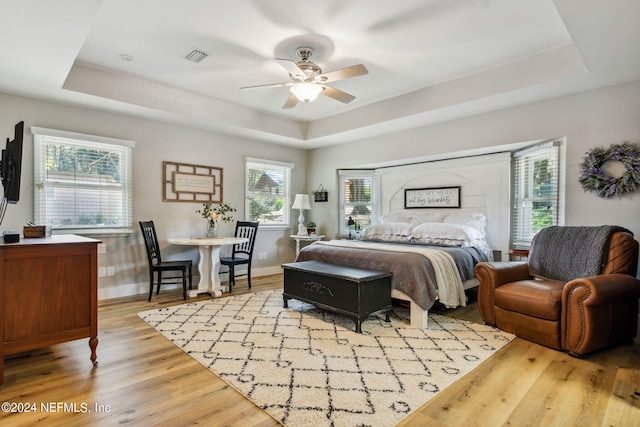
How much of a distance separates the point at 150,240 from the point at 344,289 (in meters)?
2.63

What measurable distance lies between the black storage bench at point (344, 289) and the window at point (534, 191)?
2257mm

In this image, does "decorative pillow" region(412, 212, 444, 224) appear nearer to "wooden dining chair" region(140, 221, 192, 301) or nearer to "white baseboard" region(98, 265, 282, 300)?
"wooden dining chair" region(140, 221, 192, 301)

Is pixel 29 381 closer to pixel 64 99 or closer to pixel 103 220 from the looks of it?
pixel 103 220

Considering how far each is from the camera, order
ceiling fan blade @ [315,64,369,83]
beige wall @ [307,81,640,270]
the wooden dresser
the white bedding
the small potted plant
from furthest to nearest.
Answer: the small potted plant, beige wall @ [307,81,640,270], the white bedding, ceiling fan blade @ [315,64,369,83], the wooden dresser

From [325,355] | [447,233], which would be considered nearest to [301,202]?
[447,233]

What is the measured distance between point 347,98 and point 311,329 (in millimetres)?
2287

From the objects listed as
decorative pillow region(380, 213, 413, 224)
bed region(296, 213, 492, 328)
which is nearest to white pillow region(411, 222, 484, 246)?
bed region(296, 213, 492, 328)

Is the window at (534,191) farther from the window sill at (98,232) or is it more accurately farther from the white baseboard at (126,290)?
the window sill at (98,232)

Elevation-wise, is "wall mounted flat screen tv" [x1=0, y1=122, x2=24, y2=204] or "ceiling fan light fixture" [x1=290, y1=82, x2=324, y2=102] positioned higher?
"ceiling fan light fixture" [x1=290, y1=82, x2=324, y2=102]

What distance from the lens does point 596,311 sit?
2543 millimetres

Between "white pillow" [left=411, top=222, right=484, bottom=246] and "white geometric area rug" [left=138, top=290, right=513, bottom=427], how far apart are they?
1077 mm

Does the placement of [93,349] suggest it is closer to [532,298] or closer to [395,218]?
[532,298]

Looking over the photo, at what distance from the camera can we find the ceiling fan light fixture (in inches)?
127

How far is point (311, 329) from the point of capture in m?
3.18
